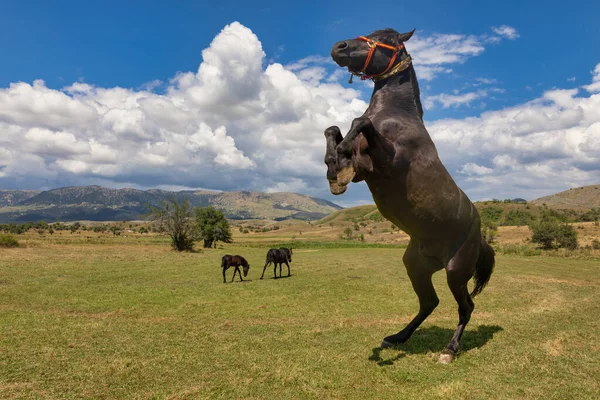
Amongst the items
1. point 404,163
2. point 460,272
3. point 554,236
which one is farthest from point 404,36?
point 554,236

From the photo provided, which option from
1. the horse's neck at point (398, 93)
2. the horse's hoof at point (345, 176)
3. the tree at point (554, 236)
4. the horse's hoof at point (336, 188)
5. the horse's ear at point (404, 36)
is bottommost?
the tree at point (554, 236)

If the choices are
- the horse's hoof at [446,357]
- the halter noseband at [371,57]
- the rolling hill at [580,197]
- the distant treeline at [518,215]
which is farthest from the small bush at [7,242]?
the rolling hill at [580,197]

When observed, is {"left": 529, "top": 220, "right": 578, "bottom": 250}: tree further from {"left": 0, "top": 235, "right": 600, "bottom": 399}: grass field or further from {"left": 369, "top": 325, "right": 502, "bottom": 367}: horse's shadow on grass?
{"left": 369, "top": 325, "right": 502, "bottom": 367}: horse's shadow on grass

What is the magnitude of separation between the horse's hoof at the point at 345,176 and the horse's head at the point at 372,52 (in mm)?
1900

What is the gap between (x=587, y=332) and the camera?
25.6ft

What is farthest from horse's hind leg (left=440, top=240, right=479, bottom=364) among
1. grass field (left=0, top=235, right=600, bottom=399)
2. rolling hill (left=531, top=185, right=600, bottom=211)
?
rolling hill (left=531, top=185, right=600, bottom=211)

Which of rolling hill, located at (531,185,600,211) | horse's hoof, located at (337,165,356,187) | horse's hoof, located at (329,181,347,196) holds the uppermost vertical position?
rolling hill, located at (531,185,600,211)

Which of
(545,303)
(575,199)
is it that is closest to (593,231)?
(545,303)

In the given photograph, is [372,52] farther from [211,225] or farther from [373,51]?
[211,225]

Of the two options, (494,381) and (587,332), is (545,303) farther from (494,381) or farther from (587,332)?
(494,381)

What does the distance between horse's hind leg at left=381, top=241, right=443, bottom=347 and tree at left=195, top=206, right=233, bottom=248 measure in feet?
147

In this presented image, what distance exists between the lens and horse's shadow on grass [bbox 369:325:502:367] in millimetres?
6281

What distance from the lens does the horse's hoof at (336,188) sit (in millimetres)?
4032

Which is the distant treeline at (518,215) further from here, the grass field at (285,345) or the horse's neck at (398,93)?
the horse's neck at (398,93)
